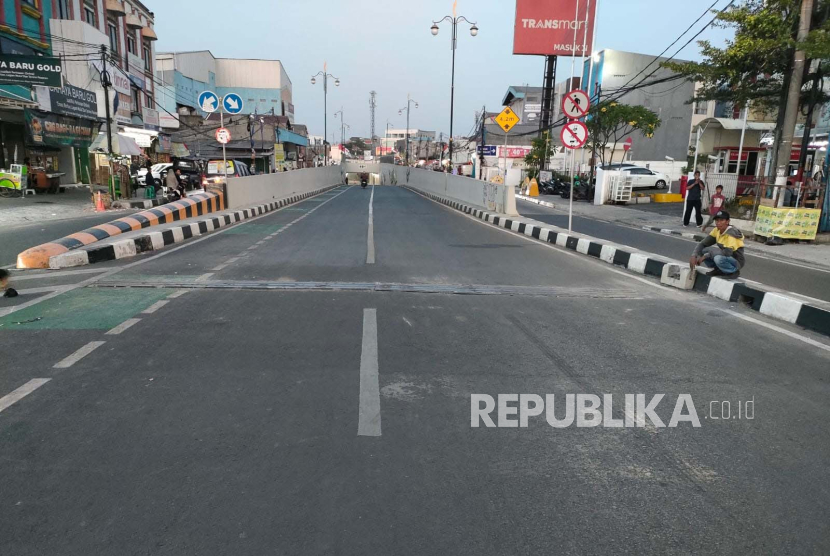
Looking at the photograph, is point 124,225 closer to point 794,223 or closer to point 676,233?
point 676,233

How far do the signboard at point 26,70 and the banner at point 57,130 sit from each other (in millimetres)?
3097

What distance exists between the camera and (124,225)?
12211mm

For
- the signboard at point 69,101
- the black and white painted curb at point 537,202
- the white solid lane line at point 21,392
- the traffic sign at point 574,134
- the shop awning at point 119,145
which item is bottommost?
the black and white painted curb at point 537,202

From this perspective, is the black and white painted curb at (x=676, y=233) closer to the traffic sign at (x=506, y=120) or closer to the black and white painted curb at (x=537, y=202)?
the traffic sign at (x=506, y=120)

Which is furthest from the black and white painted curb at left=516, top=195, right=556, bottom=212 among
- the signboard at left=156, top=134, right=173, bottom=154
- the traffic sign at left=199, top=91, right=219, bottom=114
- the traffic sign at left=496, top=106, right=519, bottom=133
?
the signboard at left=156, top=134, right=173, bottom=154

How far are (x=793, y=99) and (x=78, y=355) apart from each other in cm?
1779

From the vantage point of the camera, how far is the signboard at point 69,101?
23.5 m

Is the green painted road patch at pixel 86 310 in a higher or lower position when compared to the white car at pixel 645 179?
lower

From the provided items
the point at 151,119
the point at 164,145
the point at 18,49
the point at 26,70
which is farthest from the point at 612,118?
the point at 164,145

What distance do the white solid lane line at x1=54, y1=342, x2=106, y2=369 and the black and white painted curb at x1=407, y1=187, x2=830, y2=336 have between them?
24.1ft

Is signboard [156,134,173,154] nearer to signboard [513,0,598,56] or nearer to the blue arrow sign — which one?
the blue arrow sign

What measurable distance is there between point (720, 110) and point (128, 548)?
5523 cm

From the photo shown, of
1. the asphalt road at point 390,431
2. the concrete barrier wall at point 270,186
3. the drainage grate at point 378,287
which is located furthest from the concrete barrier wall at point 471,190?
the asphalt road at point 390,431

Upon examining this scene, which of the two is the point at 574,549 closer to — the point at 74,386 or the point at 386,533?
the point at 386,533
